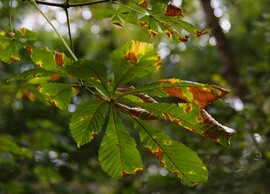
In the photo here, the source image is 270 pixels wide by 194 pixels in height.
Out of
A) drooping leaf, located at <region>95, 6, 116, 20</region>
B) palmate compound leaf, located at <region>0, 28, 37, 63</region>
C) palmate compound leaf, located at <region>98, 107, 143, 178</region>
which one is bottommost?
palmate compound leaf, located at <region>98, 107, 143, 178</region>

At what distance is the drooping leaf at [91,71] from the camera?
66 cm

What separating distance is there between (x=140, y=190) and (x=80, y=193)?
5.72 ft

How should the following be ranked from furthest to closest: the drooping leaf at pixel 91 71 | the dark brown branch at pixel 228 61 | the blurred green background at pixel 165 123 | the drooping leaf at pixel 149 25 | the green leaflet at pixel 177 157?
the dark brown branch at pixel 228 61, the blurred green background at pixel 165 123, the drooping leaf at pixel 149 25, the green leaflet at pixel 177 157, the drooping leaf at pixel 91 71

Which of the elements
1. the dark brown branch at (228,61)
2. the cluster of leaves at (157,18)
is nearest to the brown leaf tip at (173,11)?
the cluster of leaves at (157,18)

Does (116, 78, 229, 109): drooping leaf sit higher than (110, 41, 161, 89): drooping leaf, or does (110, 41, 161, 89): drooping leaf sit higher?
(110, 41, 161, 89): drooping leaf

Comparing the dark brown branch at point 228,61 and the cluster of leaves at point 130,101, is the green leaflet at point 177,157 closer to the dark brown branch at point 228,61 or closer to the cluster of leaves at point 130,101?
the cluster of leaves at point 130,101

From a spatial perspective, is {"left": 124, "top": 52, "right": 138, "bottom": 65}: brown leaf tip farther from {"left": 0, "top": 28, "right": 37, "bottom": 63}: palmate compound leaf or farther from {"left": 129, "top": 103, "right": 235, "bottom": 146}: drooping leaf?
{"left": 0, "top": 28, "right": 37, "bottom": 63}: palmate compound leaf

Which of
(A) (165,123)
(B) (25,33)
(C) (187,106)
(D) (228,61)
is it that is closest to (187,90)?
(C) (187,106)

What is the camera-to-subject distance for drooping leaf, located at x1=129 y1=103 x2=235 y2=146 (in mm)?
674

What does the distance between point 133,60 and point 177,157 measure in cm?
23

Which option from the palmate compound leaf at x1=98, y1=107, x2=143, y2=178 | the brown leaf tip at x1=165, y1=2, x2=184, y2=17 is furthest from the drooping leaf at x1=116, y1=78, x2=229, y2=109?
the brown leaf tip at x1=165, y1=2, x2=184, y2=17

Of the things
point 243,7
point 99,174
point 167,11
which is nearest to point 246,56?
point 243,7

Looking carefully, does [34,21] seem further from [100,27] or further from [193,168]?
[193,168]

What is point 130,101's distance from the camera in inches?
29.4
